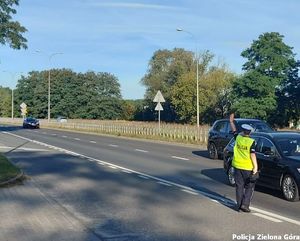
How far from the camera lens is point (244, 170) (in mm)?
10086

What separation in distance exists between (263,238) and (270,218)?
173cm

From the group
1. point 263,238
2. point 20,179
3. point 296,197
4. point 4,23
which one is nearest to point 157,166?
point 20,179

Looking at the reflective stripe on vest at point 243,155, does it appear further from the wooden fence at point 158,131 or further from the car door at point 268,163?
the wooden fence at point 158,131

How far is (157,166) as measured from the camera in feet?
64.3

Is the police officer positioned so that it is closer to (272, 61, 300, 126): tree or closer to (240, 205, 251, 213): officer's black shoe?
(240, 205, 251, 213): officer's black shoe

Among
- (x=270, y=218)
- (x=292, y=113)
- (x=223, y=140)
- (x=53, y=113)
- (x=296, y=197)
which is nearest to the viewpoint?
(x=270, y=218)

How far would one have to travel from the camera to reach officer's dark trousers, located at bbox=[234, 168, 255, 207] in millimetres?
9977

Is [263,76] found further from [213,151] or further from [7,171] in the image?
[7,171]

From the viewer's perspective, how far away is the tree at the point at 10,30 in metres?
50.6

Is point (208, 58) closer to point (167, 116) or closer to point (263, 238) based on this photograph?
point (167, 116)

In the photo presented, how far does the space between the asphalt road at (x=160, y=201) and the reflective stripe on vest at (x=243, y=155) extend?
83 centimetres

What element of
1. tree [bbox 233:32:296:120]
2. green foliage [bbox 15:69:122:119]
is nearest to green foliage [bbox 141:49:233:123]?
tree [bbox 233:32:296:120]

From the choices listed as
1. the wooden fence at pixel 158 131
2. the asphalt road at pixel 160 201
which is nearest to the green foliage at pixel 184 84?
the wooden fence at pixel 158 131

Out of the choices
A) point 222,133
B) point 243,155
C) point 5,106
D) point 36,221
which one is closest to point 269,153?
point 243,155
